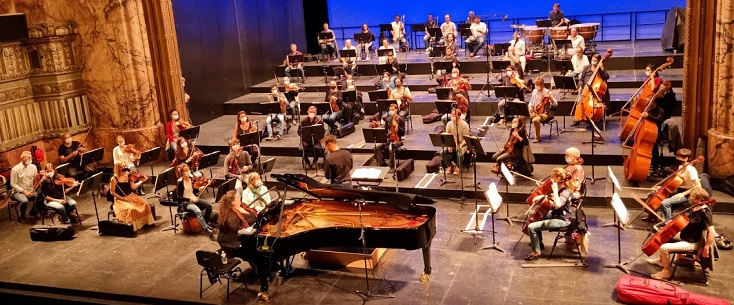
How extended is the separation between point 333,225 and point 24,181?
20.8 feet

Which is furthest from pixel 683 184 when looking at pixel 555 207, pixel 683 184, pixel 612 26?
pixel 612 26

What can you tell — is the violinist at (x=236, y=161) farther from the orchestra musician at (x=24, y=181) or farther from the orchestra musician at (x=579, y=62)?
the orchestra musician at (x=579, y=62)

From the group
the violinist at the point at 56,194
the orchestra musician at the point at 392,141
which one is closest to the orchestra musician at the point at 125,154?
the violinist at the point at 56,194

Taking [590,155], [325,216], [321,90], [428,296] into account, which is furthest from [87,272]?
[321,90]

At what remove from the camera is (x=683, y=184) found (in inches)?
375

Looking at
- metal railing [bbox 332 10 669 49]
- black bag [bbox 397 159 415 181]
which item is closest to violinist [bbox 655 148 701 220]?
black bag [bbox 397 159 415 181]

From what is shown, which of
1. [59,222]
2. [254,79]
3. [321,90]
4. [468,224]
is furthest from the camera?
[254,79]

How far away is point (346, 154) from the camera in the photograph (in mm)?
10875

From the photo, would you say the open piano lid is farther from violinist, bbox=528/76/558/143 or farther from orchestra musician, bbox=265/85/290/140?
orchestra musician, bbox=265/85/290/140

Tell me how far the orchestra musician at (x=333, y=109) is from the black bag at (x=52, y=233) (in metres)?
5.49

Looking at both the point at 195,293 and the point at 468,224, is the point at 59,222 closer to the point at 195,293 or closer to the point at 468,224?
the point at 195,293

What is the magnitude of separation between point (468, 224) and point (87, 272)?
5414 millimetres

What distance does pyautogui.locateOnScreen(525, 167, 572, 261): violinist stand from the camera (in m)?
8.93

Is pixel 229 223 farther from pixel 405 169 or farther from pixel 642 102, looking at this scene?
pixel 642 102
